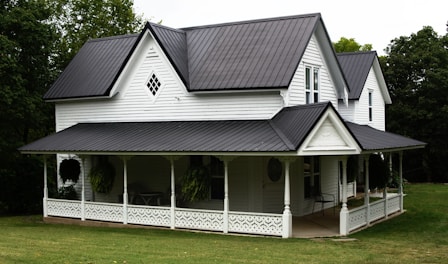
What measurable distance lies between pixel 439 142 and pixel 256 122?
2589 cm

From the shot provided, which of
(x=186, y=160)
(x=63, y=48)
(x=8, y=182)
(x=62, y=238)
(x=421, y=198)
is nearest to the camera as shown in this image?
(x=62, y=238)

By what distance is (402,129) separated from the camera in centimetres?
4303

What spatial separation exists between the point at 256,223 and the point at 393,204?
8.27 m

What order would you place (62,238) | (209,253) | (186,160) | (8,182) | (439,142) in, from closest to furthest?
(209,253) → (62,238) → (186,160) → (8,182) → (439,142)

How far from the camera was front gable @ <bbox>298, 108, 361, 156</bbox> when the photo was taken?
17.5 metres

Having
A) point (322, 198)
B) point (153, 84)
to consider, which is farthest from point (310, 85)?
point (153, 84)

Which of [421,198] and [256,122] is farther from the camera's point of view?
[421,198]

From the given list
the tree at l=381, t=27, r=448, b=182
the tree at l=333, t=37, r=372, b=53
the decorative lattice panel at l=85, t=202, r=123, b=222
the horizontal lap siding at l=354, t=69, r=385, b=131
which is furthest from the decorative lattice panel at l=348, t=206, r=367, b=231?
the tree at l=333, t=37, r=372, b=53

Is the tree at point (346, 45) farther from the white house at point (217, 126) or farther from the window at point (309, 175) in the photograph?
the window at point (309, 175)

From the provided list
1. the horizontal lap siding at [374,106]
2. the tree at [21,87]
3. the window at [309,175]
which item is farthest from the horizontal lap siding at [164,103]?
the horizontal lap siding at [374,106]

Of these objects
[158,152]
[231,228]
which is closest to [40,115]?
[158,152]

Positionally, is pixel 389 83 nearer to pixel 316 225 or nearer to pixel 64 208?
pixel 316 225

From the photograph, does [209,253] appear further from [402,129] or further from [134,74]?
[402,129]

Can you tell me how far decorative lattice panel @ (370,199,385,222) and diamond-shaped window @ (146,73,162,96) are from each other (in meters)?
9.43
